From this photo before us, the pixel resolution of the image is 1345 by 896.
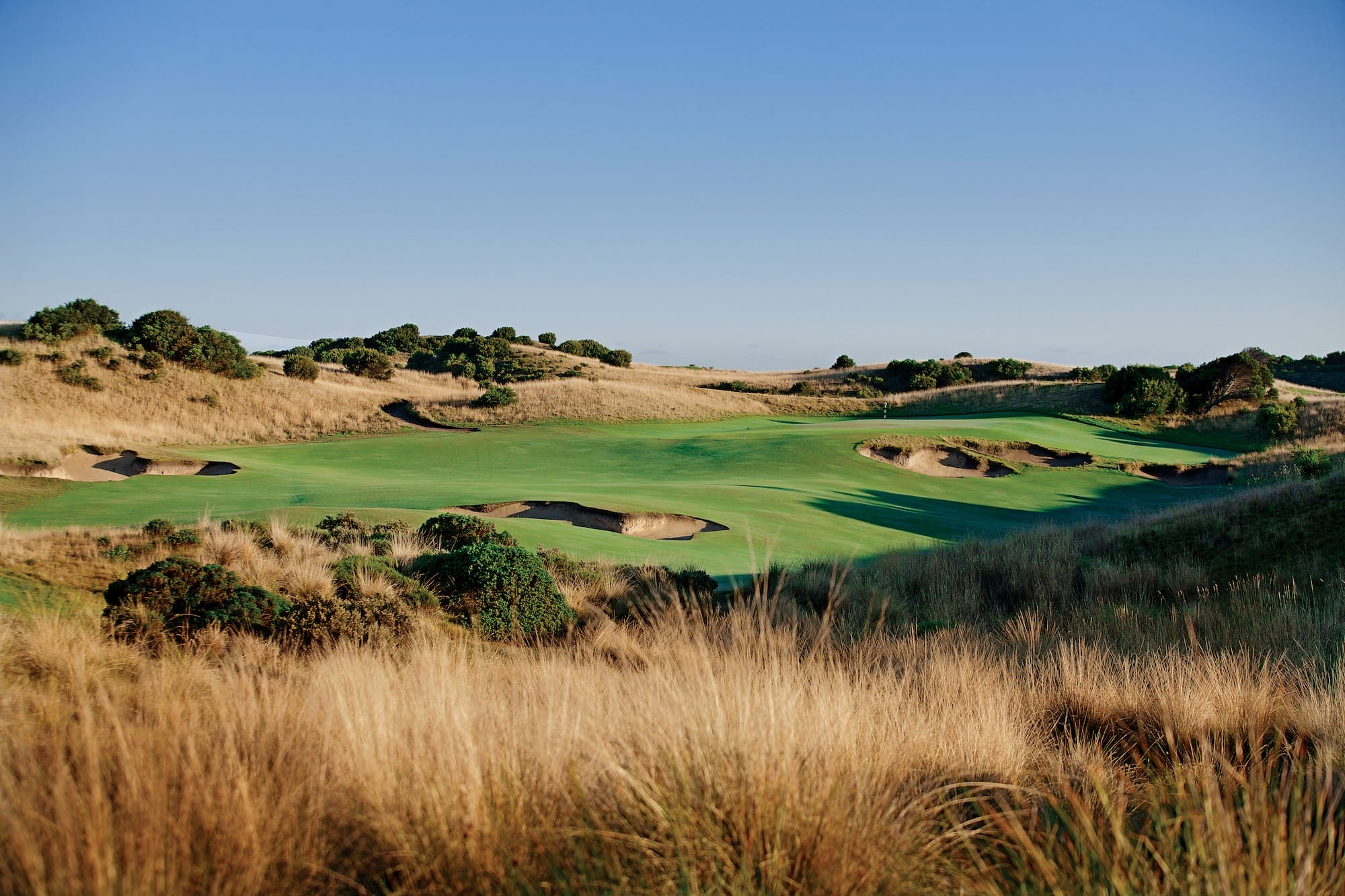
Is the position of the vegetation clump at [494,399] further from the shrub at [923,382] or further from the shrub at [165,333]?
the shrub at [923,382]

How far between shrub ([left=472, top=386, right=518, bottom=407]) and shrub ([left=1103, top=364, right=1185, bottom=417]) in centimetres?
2883

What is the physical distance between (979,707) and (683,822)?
2710 mm

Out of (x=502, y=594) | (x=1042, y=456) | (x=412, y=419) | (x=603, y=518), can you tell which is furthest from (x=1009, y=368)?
(x=502, y=594)

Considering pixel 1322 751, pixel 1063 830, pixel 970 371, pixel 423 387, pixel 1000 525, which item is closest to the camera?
pixel 1063 830

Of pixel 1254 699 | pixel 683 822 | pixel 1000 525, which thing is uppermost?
pixel 683 822

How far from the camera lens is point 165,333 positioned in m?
35.9

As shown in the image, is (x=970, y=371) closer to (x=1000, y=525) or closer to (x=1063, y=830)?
(x=1000, y=525)

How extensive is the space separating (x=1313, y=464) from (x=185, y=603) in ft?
85.2

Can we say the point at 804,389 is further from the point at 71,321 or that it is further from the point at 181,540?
the point at 181,540

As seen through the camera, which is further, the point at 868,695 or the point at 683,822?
the point at 868,695

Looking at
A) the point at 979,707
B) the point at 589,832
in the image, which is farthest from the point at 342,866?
the point at 979,707

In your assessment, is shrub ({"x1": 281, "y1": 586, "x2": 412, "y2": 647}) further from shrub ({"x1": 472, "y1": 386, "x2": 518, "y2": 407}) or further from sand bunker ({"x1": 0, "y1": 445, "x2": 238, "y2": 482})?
shrub ({"x1": 472, "y1": 386, "x2": 518, "y2": 407})

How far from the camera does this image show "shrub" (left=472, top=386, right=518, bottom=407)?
3962 cm

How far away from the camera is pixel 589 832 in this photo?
2.75 metres
